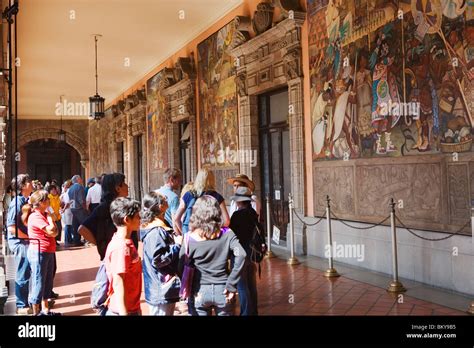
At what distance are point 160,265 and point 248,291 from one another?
4.52 ft

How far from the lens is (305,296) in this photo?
604cm

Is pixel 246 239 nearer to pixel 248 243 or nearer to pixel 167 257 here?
pixel 248 243

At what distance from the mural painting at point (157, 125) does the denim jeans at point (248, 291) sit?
12.2m

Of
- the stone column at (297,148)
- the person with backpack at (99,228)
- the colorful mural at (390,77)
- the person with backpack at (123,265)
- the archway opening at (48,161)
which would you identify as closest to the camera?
the person with backpack at (123,265)

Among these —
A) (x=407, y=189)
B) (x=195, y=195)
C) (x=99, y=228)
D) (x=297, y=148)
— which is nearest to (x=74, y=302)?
(x=195, y=195)

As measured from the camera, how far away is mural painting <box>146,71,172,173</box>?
16.9 m

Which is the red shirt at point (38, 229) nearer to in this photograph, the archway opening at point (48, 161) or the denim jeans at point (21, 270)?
the denim jeans at point (21, 270)

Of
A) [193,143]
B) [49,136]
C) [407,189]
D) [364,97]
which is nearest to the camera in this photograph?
[407,189]

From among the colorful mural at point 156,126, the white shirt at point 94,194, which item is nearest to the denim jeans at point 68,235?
the white shirt at point 94,194

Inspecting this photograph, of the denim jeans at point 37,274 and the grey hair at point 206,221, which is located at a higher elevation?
the grey hair at point 206,221

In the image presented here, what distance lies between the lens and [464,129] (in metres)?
5.82

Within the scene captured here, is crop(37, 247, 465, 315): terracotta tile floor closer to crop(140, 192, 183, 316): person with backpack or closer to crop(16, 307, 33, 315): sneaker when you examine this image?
crop(16, 307, 33, 315): sneaker

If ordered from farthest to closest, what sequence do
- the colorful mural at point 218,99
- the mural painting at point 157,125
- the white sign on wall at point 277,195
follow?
the mural painting at point 157,125, the colorful mural at point 218,99, the white sign on wall at point 277,195

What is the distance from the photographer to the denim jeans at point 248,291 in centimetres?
471
